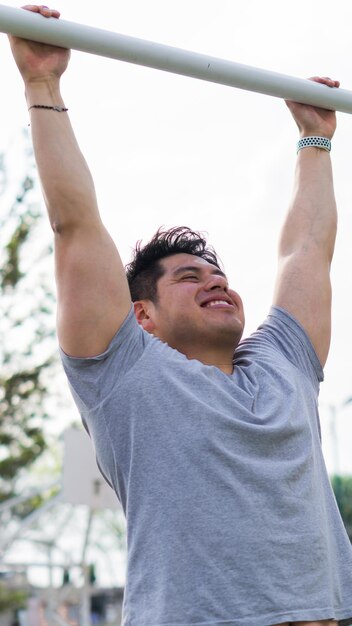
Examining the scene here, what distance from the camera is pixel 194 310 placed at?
2375 millimetres

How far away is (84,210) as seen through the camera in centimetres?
217

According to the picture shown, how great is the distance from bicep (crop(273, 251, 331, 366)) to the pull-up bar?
1.56 feet

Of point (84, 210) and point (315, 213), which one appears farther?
point (315, 213)

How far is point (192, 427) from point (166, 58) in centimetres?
99

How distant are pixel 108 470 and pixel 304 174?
115 cm

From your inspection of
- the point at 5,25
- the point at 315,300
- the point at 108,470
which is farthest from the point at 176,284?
the point at 5,25

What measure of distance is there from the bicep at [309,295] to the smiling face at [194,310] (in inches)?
5.6

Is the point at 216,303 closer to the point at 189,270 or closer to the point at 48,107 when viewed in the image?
the point at 189,270

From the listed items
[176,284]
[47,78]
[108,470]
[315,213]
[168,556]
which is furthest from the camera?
[315,213]

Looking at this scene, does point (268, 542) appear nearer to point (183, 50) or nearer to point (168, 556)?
point (168, 556)

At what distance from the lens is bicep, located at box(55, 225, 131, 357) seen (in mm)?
2096

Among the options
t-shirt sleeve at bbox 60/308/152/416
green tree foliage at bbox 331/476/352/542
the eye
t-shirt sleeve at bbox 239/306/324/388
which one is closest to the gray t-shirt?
t-shirt sleeve at bbox 60/308/152/416

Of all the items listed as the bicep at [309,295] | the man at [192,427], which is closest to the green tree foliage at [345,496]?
the bicep at [309,295]

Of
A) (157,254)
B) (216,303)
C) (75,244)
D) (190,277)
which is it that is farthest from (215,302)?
(75,244)
